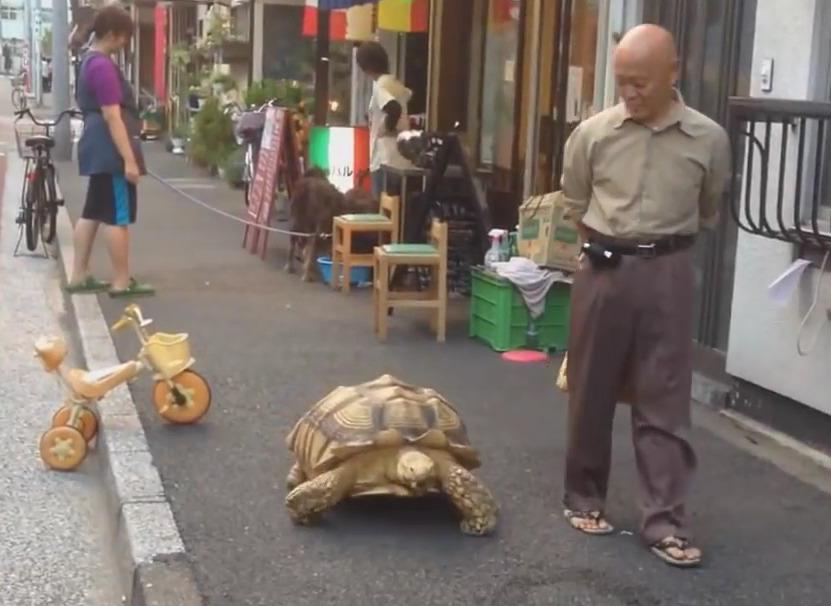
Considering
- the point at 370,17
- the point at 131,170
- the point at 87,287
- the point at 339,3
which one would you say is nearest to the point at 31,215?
the point at 87,287

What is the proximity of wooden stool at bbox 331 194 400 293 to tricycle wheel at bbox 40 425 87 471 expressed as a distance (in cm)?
Answer: 405

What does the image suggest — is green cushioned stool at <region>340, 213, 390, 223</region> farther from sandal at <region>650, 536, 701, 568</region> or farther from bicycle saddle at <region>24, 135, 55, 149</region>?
sandal at <region>650, 536, 701, 568</region>

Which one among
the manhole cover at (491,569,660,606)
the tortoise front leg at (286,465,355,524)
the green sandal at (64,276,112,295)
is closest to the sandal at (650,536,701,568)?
the manhole cover at (491,569,660,606)

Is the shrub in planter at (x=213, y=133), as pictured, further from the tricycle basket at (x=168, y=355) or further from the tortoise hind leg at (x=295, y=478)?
the tortoise hind leg at (x=295, y=478)

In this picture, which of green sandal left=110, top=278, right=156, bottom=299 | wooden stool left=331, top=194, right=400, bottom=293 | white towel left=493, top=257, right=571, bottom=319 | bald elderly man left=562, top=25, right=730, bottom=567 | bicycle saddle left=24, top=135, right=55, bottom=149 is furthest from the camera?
bicycle saddle left=24, top=135, right=55, bottom=149

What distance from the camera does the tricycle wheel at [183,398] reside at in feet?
21.0

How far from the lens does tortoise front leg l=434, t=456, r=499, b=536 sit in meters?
4.96

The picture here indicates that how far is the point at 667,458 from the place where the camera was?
4797mm

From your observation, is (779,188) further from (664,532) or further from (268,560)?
(268,560)

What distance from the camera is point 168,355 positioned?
6.45m

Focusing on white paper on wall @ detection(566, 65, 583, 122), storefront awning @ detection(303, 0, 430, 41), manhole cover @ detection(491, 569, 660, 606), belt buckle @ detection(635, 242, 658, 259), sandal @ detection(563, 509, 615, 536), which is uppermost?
storefront awning @ detection(303, 0, 430, 41)

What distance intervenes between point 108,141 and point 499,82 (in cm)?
369

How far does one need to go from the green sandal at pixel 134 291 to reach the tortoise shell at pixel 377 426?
4.77 meters

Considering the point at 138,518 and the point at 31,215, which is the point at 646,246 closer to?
the point at 138,518
